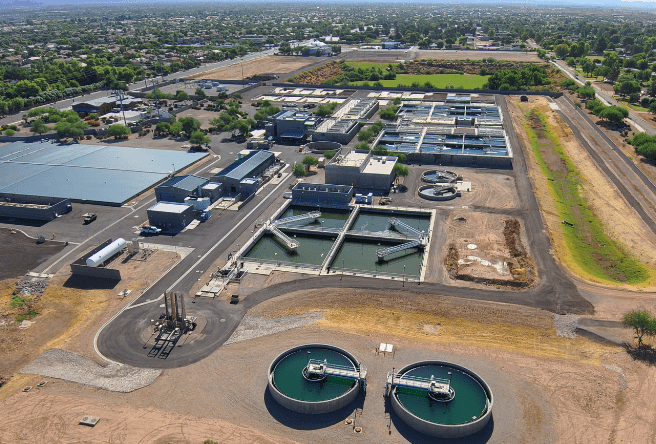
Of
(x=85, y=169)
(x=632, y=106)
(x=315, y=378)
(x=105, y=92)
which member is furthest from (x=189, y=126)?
(x=632, y=106)

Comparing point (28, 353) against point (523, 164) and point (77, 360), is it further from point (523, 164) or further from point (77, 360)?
point (523, 164)

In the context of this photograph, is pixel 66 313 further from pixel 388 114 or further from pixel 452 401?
pixel 388 114

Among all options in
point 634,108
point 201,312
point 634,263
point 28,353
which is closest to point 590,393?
point 634,263

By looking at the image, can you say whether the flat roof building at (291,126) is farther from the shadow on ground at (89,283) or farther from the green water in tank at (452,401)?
the green water in tank at (452,401)

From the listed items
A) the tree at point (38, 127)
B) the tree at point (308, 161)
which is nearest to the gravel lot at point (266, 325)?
the tree at point (308, 161)

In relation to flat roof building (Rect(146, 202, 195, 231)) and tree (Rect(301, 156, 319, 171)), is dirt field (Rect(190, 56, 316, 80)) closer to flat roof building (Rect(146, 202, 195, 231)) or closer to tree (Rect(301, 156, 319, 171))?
tree (Rect(301, 156, 319, 171))

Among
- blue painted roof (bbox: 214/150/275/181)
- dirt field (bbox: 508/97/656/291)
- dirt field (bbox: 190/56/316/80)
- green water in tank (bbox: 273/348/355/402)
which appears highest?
dirt field (bbox: 190/56/316/80)

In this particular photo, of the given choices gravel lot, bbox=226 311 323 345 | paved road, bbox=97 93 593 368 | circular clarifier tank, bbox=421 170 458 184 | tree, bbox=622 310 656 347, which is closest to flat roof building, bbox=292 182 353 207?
circular clarifier tank, bbox=421 170 458 184
